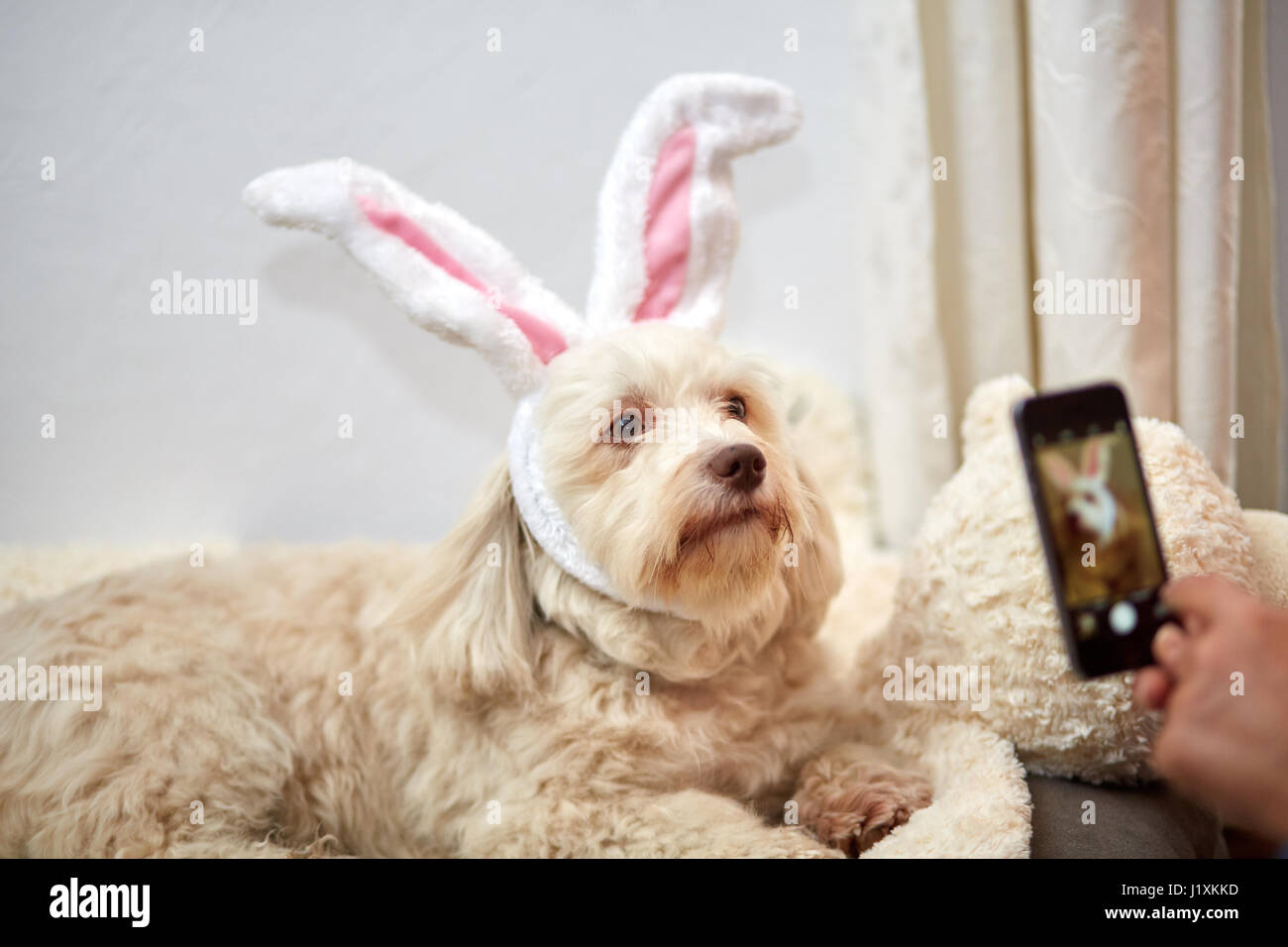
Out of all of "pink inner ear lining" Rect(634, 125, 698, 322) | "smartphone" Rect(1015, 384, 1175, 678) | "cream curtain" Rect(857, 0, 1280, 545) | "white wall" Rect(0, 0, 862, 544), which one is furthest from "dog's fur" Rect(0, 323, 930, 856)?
"cream curtain" Rect(857, 0, 1280, 545)

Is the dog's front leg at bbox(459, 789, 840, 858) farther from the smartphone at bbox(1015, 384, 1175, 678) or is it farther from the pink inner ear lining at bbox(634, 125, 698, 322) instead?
the pink inner ear lining at bbox(634, 125, 698, 322)

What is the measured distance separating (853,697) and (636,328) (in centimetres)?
66

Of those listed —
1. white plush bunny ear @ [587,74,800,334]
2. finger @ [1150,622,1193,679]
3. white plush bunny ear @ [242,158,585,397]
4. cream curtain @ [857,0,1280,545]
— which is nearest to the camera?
finger @ [1150,622,1193,679]

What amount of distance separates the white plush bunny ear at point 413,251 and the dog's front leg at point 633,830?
0.55 m

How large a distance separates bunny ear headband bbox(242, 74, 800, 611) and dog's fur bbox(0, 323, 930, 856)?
51mm

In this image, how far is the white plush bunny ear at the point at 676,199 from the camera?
1.34 metres

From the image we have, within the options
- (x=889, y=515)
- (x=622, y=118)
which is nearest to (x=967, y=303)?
(x=889, y=515)

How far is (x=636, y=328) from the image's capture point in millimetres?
1286

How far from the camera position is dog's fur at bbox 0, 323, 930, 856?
116cm

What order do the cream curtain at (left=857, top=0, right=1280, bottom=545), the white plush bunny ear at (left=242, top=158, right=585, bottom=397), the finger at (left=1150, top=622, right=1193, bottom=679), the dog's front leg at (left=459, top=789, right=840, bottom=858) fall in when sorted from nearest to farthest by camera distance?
the finger at (left=1150, top=622, right=1193, bottom=679) < the dog's front leg at (left=459, top=789, right=840, bottom=858) < the white plush bunny ear at (left=242, top=158, right=585, bottom=397) < the cream curtain at (left=857, top=0, right=1280, bottom=545)

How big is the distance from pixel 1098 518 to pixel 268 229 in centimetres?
126

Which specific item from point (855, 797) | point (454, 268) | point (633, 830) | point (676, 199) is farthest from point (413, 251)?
point (855, 797)

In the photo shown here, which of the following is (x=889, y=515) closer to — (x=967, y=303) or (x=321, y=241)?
(x=967, y=303)
